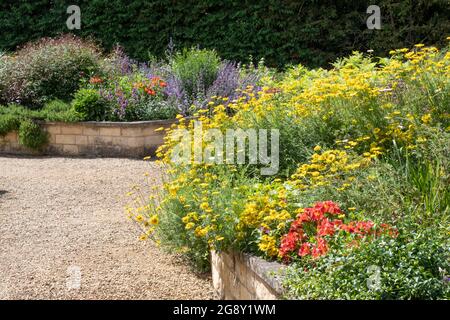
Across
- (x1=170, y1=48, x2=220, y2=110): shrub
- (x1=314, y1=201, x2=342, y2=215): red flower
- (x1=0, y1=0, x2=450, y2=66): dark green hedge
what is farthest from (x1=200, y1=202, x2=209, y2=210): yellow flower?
(x1=0, y1=0, x2=450, y2=66): dark green hedge

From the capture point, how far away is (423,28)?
34.2 ft

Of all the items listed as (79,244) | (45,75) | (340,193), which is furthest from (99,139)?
(340,193)

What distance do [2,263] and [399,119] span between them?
3.03m

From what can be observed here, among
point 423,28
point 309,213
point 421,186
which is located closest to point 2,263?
point 309,213

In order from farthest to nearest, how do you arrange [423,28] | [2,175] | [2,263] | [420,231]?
1. [423,28]
2. [2,175]
3. [2,263]
4. [420,231]

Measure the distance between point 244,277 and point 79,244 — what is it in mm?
1810

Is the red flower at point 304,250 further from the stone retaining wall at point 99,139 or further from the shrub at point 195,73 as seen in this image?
the shrub at point 195,73

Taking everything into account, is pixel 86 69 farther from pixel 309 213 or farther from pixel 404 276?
pixel 404 276

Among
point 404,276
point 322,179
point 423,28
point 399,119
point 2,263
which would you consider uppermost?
point 423,28

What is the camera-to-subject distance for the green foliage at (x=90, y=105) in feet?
28.0

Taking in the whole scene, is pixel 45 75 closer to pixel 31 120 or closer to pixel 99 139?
pixel 31 120

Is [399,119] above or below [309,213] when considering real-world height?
above
